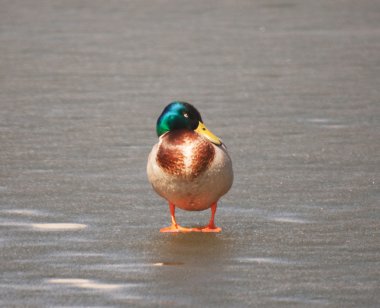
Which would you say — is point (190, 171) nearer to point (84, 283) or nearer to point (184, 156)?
point (184, 156)

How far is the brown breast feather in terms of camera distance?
20.7ft

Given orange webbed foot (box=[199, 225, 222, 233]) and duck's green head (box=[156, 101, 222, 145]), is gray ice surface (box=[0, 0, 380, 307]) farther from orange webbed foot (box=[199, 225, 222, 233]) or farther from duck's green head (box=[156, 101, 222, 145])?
duck's green head (box=[156, 101, 222, 145])

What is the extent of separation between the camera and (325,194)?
722 cm

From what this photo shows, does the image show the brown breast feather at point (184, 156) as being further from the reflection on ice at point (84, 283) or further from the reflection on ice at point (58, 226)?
the reflection on ice at point (84, 283)

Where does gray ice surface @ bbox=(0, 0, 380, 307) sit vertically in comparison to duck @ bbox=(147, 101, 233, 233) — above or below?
below

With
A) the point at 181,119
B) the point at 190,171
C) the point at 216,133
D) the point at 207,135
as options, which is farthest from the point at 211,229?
the point at 216,133

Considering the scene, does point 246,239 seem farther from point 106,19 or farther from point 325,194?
point 106,19

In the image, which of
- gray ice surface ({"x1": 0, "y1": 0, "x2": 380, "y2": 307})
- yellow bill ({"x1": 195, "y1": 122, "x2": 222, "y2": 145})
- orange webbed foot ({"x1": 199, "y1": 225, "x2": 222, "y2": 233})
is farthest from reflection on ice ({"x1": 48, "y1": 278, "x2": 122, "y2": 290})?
yellow bill ({"x1": 195, "y1": 122, "x2": 222, "y2": 145})

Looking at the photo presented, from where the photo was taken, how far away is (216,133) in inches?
364

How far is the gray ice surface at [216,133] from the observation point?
5477 millimetres

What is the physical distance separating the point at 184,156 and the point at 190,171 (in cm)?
8

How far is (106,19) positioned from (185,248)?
10321mm

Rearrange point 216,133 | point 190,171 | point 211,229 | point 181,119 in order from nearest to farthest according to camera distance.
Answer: point 190,171 < point 211,229 < point 181,119 < point 216,133

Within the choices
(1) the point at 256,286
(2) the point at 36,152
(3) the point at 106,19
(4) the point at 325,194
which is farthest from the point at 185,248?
(3) the point at 106,19
